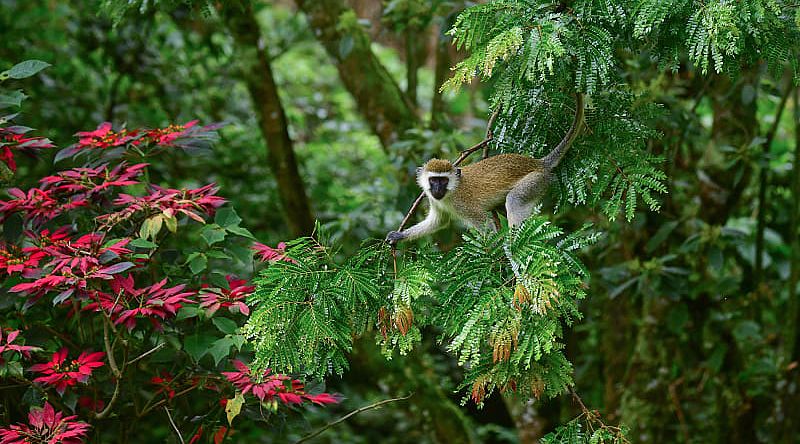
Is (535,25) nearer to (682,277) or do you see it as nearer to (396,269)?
(396,269)

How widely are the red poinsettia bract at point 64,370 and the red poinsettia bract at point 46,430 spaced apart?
0.08 meters

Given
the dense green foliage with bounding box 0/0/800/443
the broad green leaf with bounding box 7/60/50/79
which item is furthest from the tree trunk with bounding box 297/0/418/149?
the broad green leaf with bounding box 7/60/50/79

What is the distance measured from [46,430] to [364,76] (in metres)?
3.04

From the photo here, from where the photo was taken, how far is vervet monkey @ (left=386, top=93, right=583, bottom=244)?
3.02 meters

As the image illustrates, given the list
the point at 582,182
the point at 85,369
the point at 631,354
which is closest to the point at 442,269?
the point at 582,182

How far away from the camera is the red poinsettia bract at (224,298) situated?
2.73 metres

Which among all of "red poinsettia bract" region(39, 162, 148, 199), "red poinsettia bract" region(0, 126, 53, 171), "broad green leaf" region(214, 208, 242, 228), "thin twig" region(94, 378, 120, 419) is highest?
"red poinsettia bract" region(0, 126, 53, 171)

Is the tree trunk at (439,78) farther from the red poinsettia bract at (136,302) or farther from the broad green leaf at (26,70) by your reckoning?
the red poinsettia bract at (136,302)

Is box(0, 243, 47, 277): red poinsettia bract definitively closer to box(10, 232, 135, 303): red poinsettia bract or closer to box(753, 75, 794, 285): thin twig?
box(10, 232, 135, 303): red poinsettia bract

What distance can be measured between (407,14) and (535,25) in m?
2.57

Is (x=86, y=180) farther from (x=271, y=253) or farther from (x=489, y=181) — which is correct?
(x=489, y=181)

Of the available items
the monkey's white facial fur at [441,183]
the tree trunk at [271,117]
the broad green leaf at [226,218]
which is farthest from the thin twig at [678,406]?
the broad green leaf at [226,218]

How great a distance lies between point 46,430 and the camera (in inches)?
101

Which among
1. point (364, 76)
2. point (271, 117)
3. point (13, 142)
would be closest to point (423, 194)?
point (13, 142)
